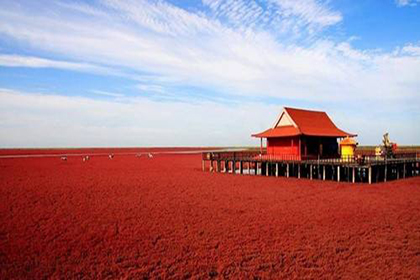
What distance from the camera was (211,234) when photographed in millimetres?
11703

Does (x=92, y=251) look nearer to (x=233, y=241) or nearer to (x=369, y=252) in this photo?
(x=233, y=241)

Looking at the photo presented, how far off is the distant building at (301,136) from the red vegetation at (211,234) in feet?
24.8

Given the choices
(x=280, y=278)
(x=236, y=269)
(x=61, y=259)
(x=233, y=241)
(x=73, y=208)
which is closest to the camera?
(x=280, y=278)

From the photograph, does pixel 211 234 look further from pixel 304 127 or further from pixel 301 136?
pixel 304 127

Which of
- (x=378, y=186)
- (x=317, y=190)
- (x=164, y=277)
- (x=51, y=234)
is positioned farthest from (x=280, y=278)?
(x=378, y=186)

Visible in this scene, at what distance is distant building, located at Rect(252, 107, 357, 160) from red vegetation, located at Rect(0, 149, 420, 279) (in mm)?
7549

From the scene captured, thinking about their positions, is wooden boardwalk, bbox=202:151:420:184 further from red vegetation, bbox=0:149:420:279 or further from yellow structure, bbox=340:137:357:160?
red vegetation, bbox=0:149:420:279

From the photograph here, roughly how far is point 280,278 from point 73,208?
36.6 ft

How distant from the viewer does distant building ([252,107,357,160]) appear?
90.8 ft

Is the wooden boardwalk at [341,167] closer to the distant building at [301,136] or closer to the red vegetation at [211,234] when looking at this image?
the distant building at [301,136]

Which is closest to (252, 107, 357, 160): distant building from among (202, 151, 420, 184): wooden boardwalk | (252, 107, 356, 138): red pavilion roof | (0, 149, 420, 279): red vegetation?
(252, 107, 356, 138): red pavilion roof

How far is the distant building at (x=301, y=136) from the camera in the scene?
90.8 ft

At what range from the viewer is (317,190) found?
20.8m

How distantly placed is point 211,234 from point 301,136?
17.7 metres
